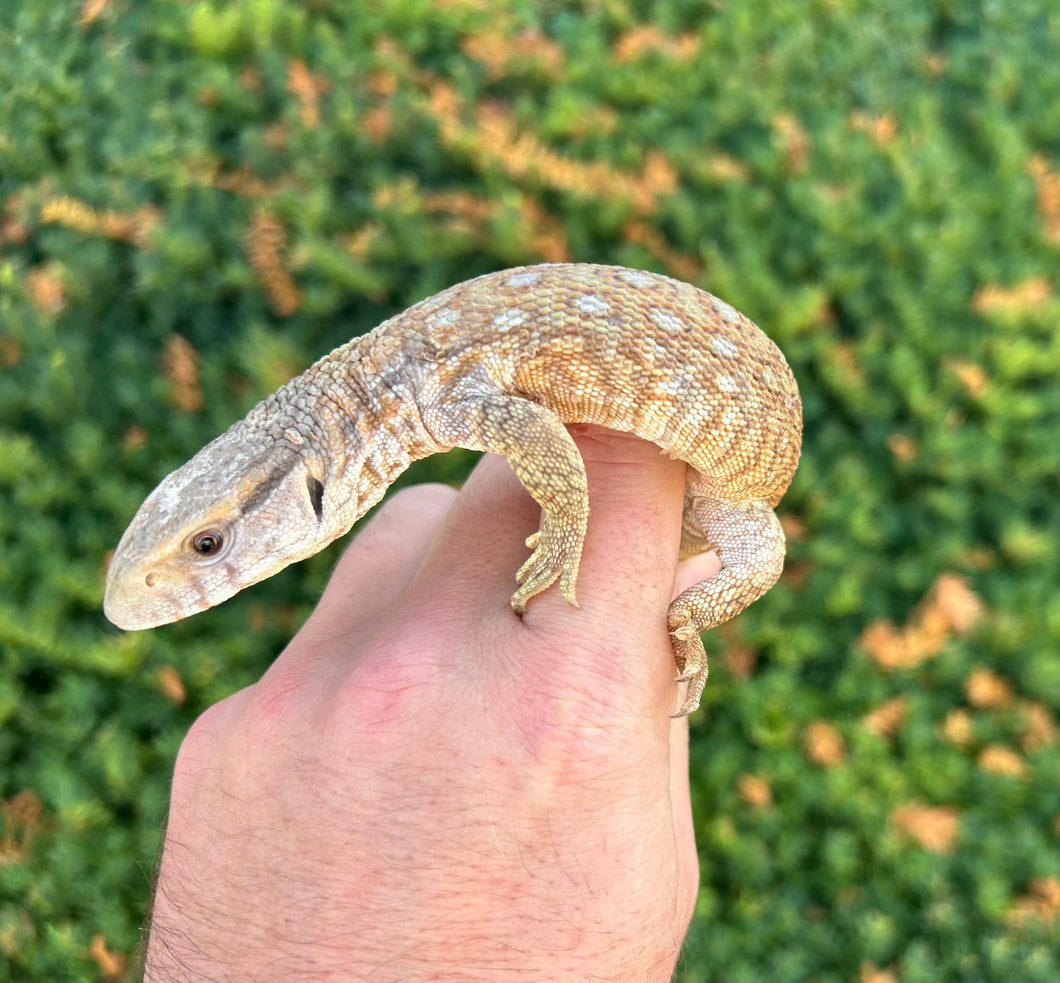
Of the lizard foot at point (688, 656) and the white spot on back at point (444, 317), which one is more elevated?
the white spot on back at point (444, 317)

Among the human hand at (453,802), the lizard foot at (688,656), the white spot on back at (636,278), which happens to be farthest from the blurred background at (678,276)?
the white spot on back at (636,278)

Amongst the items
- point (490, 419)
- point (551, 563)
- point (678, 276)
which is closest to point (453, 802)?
point (551, 563)

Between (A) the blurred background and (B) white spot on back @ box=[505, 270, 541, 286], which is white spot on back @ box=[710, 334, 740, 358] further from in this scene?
(A) the blurred background

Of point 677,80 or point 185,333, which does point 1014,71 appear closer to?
point 677,80

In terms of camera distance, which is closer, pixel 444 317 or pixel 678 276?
pixel 444 317

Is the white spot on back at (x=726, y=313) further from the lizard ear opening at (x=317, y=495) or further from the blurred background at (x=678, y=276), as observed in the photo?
the blurred background at (x=678, y=276)

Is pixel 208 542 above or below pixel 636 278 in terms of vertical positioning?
below

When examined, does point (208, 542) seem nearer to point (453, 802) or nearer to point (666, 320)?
point (453, 802)
